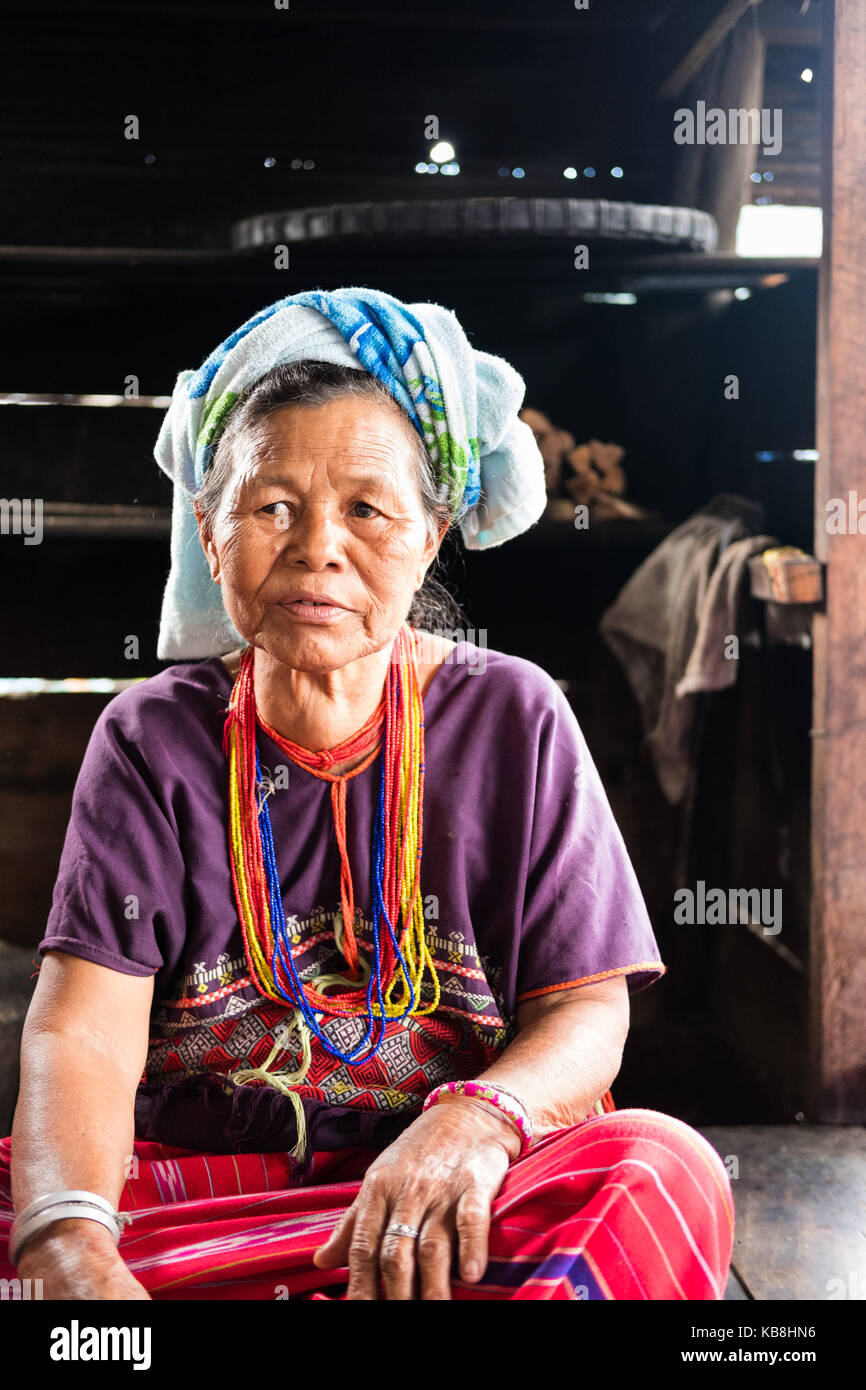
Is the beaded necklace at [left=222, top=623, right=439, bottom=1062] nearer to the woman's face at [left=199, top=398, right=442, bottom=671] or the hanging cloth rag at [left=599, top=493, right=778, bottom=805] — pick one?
the woman's face at [left=199, top=398, right=442, bottom=671]

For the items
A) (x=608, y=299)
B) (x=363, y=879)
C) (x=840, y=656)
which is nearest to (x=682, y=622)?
(x=840, y=656)

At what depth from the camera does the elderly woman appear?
1.27m

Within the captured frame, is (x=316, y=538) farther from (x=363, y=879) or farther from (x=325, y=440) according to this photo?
(x=363, y=879)

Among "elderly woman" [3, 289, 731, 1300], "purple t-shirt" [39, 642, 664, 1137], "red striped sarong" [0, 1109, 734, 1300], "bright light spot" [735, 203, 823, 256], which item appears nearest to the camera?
"red striped sarong" [0, 1109, 734, 1300]

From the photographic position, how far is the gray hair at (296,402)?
133cm

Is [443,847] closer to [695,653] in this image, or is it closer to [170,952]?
[170,952]

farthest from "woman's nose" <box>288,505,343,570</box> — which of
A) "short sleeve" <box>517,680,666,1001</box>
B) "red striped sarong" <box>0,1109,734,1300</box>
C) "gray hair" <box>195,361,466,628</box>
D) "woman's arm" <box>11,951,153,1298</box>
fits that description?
"red striped sarong" <box>0,1109,734,1300</box>

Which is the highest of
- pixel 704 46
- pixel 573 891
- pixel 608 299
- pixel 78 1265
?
pixel 704 46

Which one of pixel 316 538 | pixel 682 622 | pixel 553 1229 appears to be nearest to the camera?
pixel 553 1229

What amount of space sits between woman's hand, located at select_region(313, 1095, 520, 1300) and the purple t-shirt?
9.6 inches

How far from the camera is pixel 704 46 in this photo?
2.88 metres

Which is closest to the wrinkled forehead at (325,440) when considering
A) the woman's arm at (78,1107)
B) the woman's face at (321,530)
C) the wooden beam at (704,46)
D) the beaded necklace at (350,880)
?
the woman's face at (321,530)

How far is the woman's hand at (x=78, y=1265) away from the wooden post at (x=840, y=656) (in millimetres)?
1529

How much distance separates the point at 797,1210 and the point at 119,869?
3.91ft
